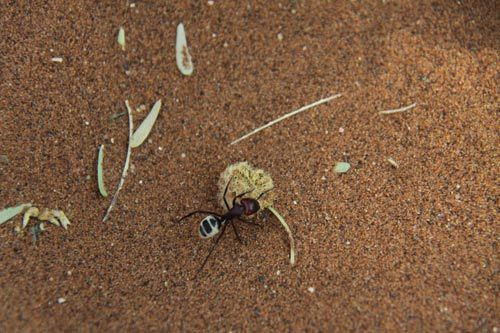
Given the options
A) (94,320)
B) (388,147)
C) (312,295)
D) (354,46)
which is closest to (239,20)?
(354,46)

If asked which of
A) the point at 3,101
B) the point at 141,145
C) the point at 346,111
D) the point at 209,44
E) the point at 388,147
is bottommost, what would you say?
the point at 388,147

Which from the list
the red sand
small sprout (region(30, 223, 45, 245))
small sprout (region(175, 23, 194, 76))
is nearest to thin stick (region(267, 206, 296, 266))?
the red sand

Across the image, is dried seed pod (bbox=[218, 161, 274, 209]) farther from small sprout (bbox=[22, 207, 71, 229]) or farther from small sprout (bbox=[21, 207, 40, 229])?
small sprout (bbox=[21, 207, 40, 229])

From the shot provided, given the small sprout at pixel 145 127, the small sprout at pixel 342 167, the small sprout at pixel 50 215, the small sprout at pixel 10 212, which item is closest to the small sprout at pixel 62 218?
the small sprout at pixel 50 215

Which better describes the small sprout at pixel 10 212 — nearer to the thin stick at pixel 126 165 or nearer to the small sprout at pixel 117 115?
the thin stick at pixel 126 165

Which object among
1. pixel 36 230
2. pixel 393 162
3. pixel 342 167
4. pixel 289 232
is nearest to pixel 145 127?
pixel 36 230

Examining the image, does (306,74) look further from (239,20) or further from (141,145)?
(141,145)

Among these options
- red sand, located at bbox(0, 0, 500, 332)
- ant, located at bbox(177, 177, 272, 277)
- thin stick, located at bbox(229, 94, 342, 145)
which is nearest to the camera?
red sand, located at bbox(0, 0, 500, 332)

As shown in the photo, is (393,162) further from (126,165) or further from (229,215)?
(126,165)
